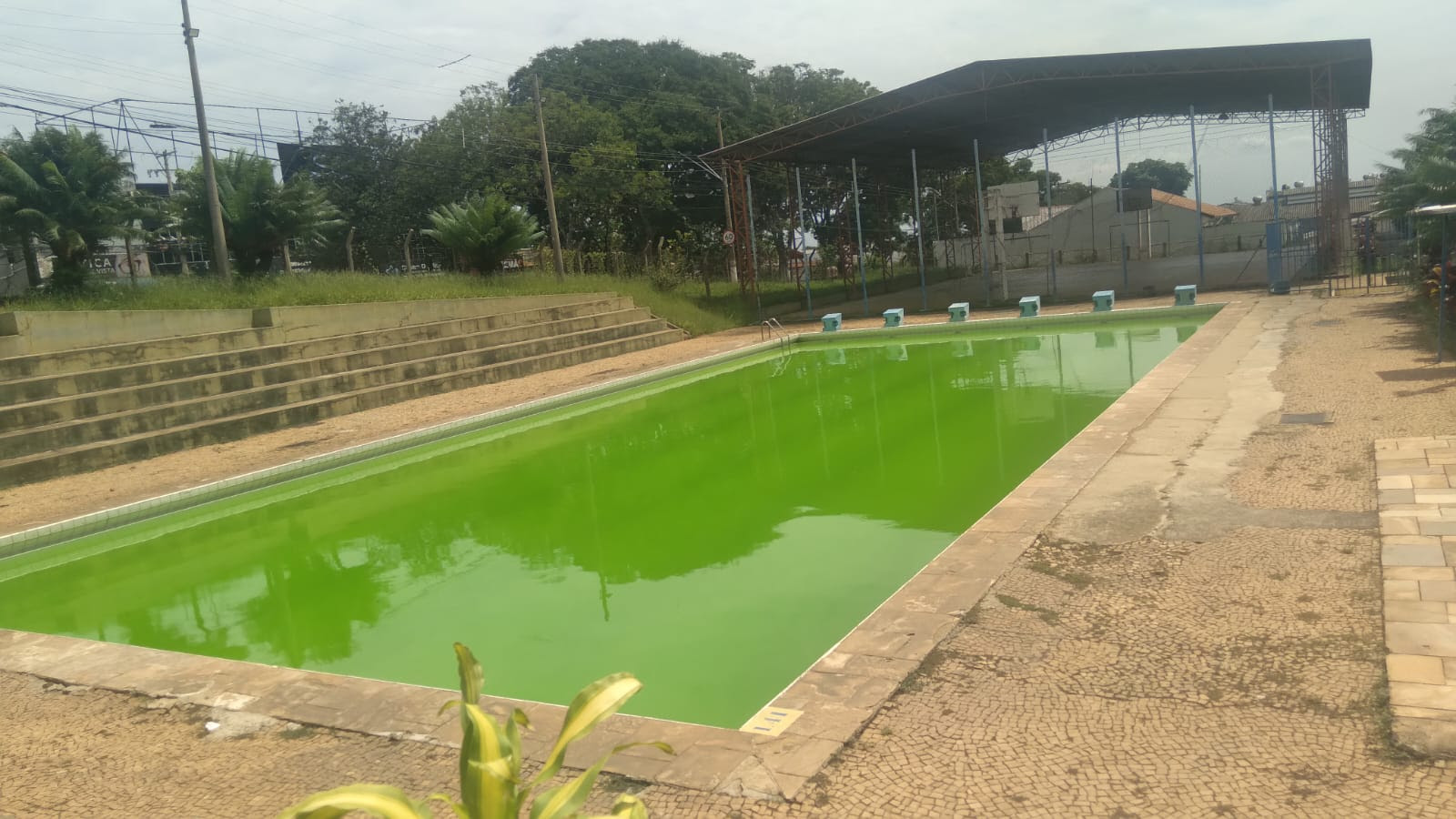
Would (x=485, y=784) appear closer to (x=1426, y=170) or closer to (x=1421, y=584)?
(x=1421, y=584)

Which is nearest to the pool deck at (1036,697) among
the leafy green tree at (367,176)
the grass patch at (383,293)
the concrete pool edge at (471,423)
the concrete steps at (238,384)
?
the concrete pool edge at (471,423)

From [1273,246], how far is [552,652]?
59.2ft

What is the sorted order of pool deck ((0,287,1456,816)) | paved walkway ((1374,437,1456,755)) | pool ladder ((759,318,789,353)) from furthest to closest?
pool ladder ((759,318,789,353)), paved walkway ((1374,437,1456,755)), pool deck ((0,287,1456,816))

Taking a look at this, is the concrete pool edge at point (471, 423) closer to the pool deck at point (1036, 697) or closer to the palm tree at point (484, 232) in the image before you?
the pool deck at point (1036, 697)

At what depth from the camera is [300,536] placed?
821cm

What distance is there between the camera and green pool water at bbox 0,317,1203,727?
5.21 metres

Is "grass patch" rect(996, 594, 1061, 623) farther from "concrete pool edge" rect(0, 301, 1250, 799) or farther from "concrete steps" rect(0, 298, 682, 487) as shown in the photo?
"concrete steps" rect(0, 298, 682, 487)

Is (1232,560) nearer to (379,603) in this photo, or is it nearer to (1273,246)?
(379,603)

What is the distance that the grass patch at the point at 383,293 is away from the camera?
43.8 ft

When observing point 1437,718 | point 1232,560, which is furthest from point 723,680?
point 1437,718

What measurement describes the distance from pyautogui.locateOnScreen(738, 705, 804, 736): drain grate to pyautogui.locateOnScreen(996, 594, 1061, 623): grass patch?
126cm

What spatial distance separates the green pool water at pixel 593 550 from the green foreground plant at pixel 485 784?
8.10ft

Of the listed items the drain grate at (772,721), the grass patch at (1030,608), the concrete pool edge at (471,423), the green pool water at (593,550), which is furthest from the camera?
the concrete pool edge at (471,423)

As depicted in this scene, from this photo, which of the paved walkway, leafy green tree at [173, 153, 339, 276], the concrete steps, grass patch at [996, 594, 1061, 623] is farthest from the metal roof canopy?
grass patch at [996, 594, 1061, 623]
